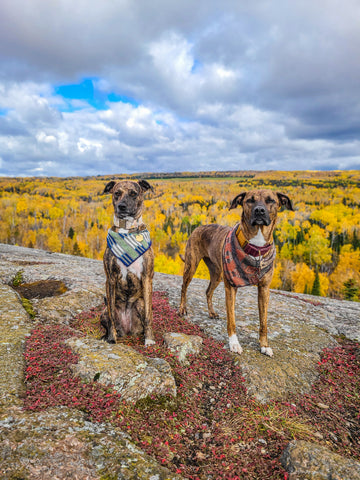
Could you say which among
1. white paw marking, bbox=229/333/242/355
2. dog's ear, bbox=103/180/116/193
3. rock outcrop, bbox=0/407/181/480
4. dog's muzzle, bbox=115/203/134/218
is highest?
dog's ear, bbox=103/180/116/193

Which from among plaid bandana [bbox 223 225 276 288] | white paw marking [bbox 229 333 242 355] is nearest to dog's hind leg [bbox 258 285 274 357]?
plaid bandana [bbox 223 225 276 288]

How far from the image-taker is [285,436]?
3.29 metres

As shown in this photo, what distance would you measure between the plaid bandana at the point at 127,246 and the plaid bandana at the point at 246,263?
5.69ft

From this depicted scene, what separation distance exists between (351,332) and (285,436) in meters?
4.47

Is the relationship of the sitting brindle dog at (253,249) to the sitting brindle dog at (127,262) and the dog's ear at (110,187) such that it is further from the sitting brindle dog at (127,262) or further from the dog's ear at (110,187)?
the dog's ear at (110,187)

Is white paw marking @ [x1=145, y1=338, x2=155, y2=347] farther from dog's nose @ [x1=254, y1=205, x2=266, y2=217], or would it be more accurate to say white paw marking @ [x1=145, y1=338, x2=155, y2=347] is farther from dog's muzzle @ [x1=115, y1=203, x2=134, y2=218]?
dog's nose @ [x1=254, y1=205, x2=266, y2=217]

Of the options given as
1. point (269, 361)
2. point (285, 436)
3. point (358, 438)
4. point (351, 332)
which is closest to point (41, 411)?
point (285, 436)

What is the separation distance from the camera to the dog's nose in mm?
4610

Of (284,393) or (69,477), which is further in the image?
(284,393)

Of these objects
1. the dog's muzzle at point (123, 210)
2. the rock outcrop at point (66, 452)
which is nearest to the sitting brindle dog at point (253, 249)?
the dog's muzzle at point (123, 210)

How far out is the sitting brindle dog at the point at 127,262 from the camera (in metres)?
4.69

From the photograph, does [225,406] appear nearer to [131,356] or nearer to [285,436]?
[285,436]

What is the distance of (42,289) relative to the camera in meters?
7.46

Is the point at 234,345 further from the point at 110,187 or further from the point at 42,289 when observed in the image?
the point at 42,289
